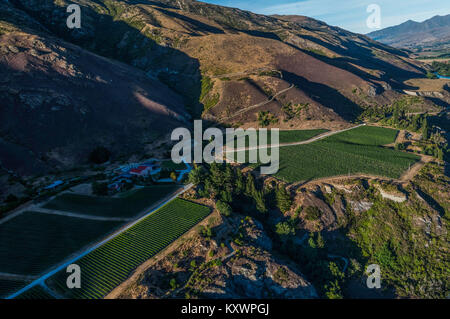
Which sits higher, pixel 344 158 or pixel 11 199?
pixel 344 158

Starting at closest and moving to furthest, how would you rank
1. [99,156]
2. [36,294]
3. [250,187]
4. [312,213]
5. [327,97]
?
[36,294] → [312,213] → [250,187] → [99,156] → [327,97]

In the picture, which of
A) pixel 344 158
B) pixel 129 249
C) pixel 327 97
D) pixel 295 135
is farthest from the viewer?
pixel 327 97

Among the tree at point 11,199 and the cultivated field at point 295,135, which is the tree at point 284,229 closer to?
the cultivated field at point 295,135

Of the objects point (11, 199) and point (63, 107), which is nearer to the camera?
point (11, 199)

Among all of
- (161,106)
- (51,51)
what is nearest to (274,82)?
(161,106)

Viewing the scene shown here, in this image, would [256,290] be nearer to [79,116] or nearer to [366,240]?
[366,240]

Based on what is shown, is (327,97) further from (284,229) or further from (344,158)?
(284,229)

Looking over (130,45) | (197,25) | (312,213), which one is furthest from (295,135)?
(197,25)

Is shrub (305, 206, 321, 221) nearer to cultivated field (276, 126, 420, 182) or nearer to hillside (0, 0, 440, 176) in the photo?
cultivated field (276, 126, 420, 182)

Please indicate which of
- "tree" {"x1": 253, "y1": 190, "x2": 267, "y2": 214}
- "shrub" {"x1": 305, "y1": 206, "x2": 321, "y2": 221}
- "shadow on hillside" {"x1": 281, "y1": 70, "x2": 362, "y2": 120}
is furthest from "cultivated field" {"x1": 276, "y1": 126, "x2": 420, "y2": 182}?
"shadow on hillside" {"x1": 281, "y1": 70, "x2": 362, "y2": 120}
